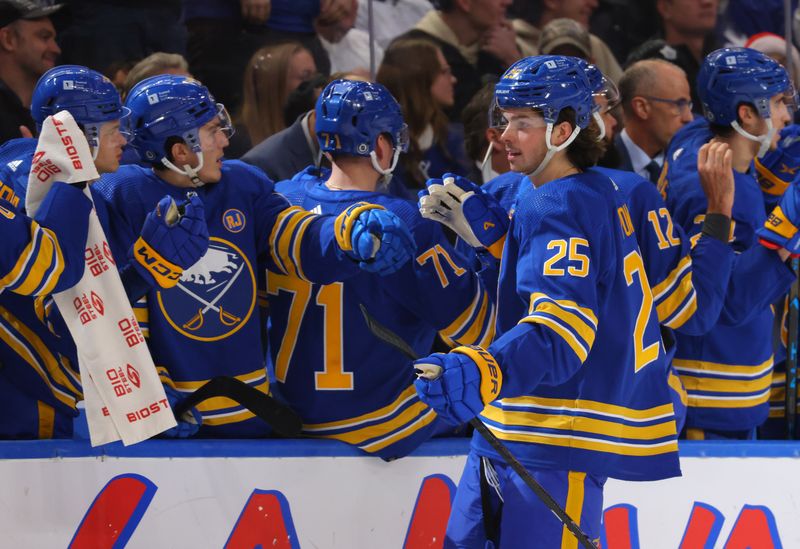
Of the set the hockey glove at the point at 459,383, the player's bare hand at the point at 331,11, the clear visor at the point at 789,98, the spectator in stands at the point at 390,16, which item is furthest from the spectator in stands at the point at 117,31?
the hockey glove at the point at 459,383

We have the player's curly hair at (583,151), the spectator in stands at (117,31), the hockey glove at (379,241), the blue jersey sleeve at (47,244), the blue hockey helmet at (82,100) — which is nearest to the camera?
the player's curly hair at (583,151)

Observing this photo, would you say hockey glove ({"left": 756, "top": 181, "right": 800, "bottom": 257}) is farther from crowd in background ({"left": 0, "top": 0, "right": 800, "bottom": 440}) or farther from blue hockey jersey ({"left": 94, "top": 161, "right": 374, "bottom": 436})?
blue hockey jersey ({"left": 94, "top": 161, "right": 374, "bottom": 436})

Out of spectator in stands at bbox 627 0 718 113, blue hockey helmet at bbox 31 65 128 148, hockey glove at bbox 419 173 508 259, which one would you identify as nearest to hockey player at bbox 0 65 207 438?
A: blue hockey helmet at bbox 31 65 128 148

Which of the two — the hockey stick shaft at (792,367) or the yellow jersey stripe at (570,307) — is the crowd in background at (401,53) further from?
the yellow jersey stripe at (570,307)

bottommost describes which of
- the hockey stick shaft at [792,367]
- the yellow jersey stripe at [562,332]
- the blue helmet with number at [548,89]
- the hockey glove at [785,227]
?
the hockey stick shaft at [792,367]

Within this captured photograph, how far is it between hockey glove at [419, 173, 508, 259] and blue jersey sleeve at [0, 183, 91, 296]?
0.86m

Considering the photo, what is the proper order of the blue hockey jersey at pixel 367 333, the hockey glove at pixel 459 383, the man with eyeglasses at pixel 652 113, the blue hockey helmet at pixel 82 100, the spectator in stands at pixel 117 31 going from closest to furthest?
the hockey glove at pixel 459 383
the blue hockey helmet at pixel 82 100
the blue hockey jersey at pixel 367 333
the spectator in stands at pixel 117 31
the man with eyeglasses at pixel 652 113

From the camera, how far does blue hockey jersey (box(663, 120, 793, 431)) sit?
354cm

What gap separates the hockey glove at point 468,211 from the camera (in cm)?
287

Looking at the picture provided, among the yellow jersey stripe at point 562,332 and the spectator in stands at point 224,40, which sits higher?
the yellow jersey stripe at point 562,332

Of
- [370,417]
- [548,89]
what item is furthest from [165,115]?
[548,89]

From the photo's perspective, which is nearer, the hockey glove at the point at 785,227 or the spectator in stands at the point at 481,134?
the hockey glove at the point at 785,227

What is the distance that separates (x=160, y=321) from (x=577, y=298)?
1.32 metres

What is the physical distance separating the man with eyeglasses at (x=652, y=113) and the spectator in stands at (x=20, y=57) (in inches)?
89.8
